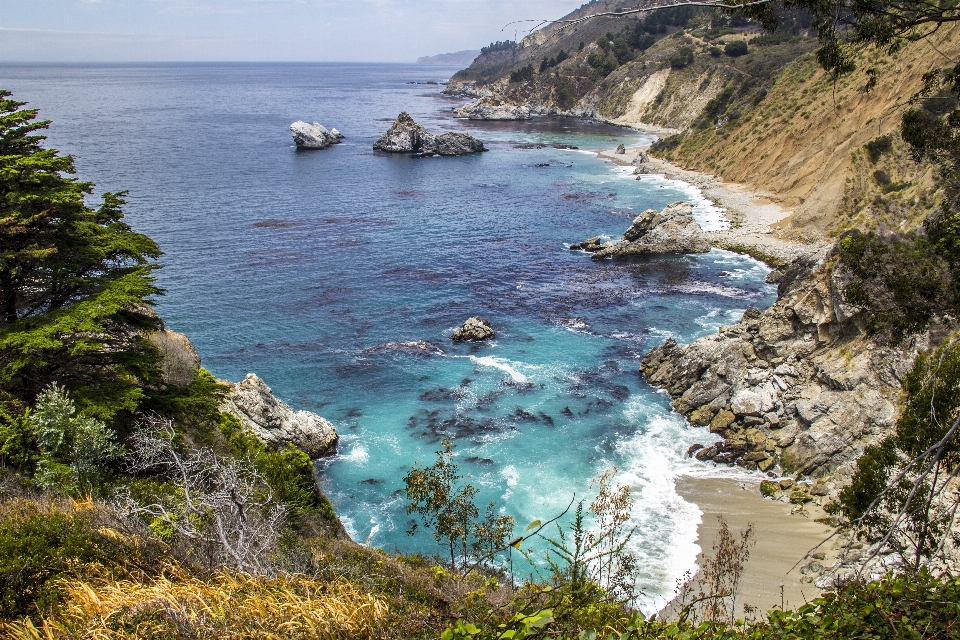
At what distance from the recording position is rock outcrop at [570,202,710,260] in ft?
193

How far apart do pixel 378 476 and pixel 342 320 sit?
60.0 feet

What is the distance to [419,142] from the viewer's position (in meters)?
116

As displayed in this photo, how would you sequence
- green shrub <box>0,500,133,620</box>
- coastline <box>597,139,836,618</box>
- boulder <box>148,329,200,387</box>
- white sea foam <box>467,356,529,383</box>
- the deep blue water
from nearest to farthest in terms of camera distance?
green shrub <box>0,500,133,620</box>, coastline <box>597,139,836,618</box>, boulder <box>148,329,200,387</box>, the deep blue water, white sea foam <box>467,356,529,383</box>

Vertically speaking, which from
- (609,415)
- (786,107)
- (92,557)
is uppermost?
(786,107)

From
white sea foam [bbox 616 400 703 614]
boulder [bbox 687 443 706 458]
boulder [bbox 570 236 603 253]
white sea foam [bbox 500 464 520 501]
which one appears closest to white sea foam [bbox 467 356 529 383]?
white sea foam [bbox 616 400 703 614]

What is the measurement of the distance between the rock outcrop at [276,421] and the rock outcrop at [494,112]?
500ft

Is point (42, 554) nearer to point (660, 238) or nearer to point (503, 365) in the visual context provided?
point (503, 365)

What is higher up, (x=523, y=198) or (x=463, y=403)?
(x=523, y=198)

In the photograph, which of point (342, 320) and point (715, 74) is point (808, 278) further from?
point (715, 74)

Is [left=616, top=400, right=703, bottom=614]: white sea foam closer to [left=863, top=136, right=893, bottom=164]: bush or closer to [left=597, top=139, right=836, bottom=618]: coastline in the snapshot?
[left=597, top=139, right=836, bottom=618]: coastline

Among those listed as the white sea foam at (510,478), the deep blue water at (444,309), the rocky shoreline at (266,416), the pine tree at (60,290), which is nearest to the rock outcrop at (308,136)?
the deep blue water at (444,309)

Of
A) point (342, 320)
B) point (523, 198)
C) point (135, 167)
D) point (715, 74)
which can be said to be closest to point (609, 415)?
point (342, 320)

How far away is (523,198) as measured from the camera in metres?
82.3

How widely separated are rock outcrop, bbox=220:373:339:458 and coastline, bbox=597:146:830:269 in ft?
117
